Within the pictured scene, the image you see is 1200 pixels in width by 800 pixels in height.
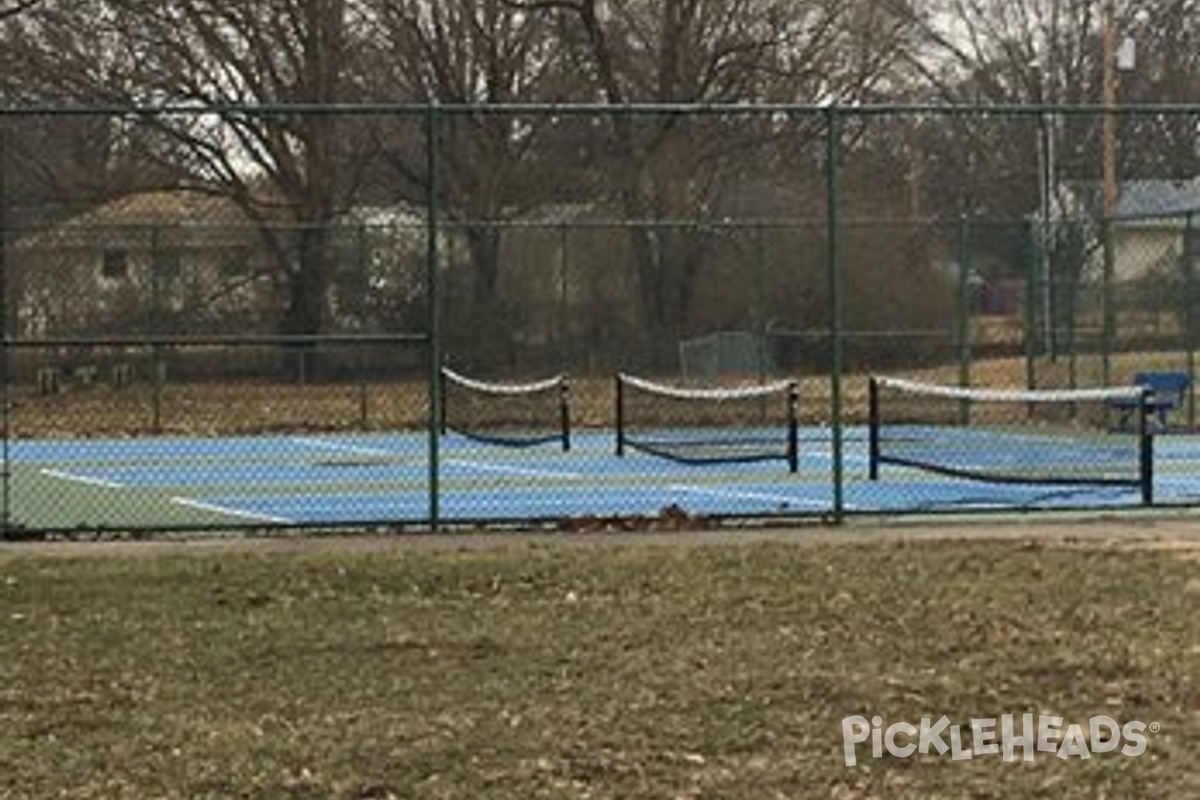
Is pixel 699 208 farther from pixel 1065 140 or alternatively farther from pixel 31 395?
pixel 1065 140

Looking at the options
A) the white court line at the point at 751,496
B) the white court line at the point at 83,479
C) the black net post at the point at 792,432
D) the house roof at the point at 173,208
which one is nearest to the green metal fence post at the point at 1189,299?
the black net post at the point at 792,432

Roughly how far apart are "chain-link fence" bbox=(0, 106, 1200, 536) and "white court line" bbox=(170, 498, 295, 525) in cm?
8

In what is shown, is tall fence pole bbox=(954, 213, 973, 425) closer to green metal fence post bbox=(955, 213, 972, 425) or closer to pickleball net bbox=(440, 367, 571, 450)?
green metal fence post bbox=(955, 213, 972, 425)

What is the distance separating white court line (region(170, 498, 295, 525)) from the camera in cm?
1504

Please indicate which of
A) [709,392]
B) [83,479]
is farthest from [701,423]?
[83,479]

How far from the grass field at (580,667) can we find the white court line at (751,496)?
3.37 meters

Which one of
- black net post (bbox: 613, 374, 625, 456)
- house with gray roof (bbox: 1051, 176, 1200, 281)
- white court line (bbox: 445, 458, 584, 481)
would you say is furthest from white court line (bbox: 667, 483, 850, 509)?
house with gray roof (bbox: 1051, 176, 1200, 281)

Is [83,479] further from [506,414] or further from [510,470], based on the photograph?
[506,414]

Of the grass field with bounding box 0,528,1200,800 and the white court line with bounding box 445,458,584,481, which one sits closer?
the grass field with bounding box 0,528,1200,800

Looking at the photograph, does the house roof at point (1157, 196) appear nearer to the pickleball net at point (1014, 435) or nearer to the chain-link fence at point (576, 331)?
the chain-link fence at point (576, 331)

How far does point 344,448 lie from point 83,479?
373 cm

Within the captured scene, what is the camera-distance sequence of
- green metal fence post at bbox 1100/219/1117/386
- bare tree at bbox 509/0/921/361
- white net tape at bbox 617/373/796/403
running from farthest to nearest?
bare tree at bbox 509/0/921/361
green metal fence post at bbox 1100/219/1117/386
white net tape at bbox 617/373/796/403

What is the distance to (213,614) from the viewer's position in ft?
32.5

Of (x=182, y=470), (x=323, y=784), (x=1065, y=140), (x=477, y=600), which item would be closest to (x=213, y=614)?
(x=477, y=600)
